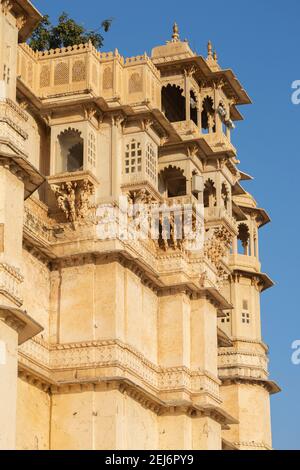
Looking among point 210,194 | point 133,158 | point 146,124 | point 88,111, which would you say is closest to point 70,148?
point 88,111

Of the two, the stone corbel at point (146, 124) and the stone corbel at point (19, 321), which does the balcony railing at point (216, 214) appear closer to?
the stone corbel at point (146, 124)

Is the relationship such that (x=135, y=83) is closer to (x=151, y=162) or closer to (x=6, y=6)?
(x=151, y=162)

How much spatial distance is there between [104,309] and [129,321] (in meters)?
0.93

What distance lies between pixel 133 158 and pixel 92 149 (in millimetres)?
1149

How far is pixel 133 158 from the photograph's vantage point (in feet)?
115

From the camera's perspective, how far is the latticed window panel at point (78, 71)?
34625 mm

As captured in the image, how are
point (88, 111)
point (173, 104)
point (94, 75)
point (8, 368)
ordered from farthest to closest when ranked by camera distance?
point (173, 104) → point (94, 75) → point (88, 111) → point (8, 368)

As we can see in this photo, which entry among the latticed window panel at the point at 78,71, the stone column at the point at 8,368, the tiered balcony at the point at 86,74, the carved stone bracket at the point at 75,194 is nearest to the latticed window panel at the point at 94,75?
the tiered balcony at the point at 86,74

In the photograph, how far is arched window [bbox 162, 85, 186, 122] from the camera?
128 feet

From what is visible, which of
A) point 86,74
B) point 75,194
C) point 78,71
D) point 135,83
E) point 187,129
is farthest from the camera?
point 187,129

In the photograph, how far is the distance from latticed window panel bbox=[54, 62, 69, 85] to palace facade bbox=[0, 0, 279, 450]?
0.11 feet

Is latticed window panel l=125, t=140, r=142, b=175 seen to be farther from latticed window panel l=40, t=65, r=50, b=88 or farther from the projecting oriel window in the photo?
the projecting oriel window

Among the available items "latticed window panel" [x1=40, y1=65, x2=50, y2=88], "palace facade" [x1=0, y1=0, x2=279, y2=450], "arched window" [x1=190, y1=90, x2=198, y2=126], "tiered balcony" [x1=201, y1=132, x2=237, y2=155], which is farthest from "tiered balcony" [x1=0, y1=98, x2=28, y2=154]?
"arched window" [x1=190, y1=90, x2=198, y2=126]
